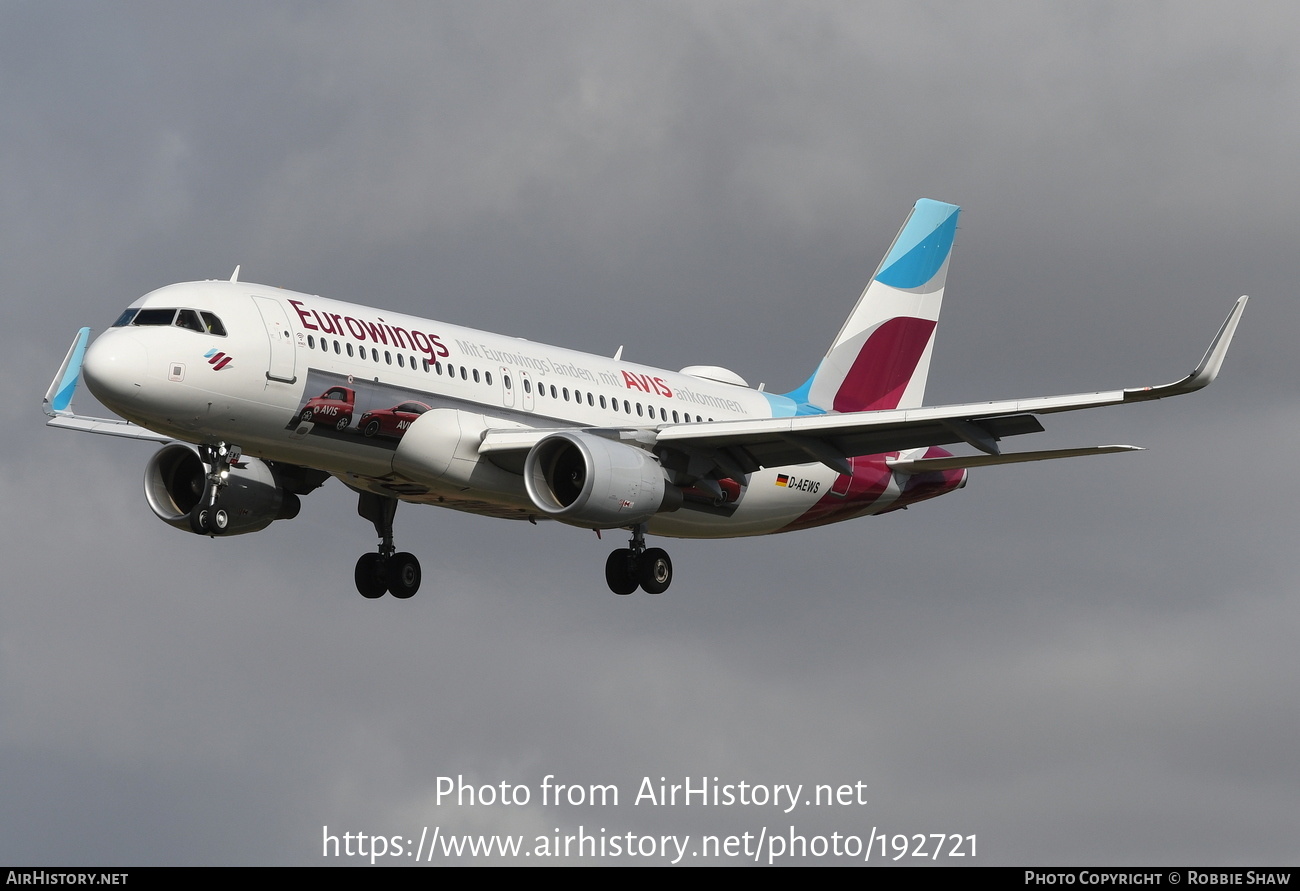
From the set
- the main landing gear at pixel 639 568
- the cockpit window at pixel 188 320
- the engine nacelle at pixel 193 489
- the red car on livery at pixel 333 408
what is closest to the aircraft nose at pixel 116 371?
the cockpit window at pixel 188 320

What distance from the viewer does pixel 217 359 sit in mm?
38750

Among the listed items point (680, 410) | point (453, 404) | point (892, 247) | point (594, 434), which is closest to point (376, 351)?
point (453, 404)

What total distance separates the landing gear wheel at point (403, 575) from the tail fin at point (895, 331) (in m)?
11.8

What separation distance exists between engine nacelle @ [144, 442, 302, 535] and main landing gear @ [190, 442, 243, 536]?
4.59m

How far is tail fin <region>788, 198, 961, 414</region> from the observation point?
54906mm

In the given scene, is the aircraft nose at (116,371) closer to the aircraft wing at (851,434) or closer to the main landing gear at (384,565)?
the aircraft wing at (851,434)

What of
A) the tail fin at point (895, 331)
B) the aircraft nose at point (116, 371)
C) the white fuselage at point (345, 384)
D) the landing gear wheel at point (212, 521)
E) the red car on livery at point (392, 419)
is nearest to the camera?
the aircraft nose at point (116, 371)

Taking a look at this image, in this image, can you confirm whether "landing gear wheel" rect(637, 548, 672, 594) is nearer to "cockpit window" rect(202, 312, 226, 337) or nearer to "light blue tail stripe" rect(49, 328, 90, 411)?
"cockpit window" rect(202, 312, 226, 337)

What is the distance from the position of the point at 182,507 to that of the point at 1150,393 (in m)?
22.4

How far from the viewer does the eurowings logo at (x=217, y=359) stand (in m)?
38.7

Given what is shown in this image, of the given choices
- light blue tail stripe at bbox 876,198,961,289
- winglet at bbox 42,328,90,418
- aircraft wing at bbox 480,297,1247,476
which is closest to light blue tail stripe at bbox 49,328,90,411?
winglet at bbox 42,328,90,418

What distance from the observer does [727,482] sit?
4759 cm

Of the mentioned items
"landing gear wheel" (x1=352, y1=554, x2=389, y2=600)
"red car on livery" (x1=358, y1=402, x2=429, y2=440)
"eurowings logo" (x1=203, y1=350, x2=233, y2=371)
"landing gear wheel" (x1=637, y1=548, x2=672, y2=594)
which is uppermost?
"landing gear wheel" (x1=352, y1=554, x2=389, y2=600)

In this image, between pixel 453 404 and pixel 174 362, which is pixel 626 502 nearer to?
pixel 453 404
